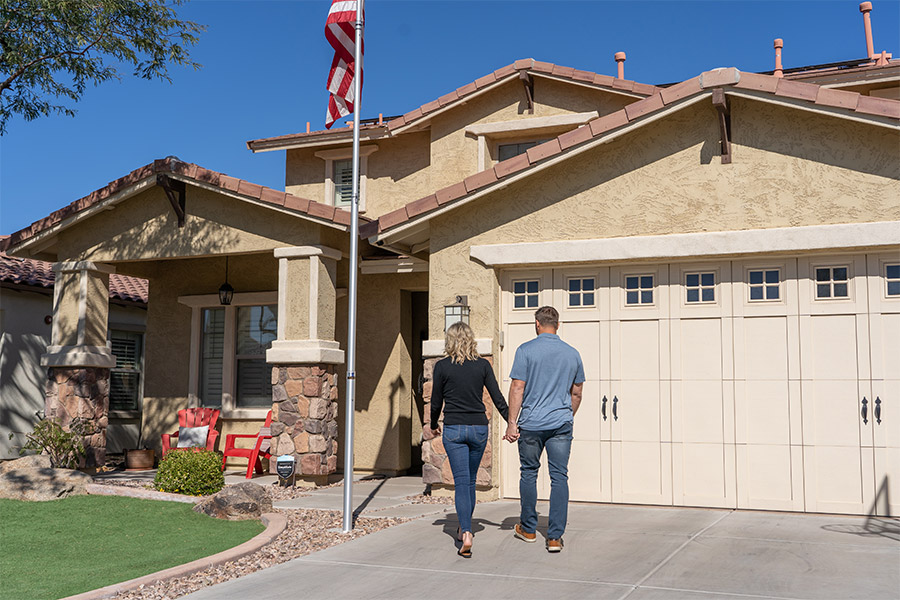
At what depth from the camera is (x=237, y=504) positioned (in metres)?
8.27

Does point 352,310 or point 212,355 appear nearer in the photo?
point 352,310

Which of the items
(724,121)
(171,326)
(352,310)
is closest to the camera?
(352,310)

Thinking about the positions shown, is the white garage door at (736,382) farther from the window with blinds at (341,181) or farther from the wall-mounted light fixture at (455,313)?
the window with blinds at (341,181)

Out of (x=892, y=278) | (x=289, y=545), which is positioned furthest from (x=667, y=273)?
(x=289, y=545)

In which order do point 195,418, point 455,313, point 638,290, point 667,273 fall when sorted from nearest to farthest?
point 667,273 < point 638,290 < point 455,313 < point 195,418

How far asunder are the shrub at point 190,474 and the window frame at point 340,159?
5806 mm

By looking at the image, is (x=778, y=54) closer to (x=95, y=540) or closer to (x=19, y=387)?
(x=95, y=540)

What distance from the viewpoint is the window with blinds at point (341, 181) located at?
14773 mm

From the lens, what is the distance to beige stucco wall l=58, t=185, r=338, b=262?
11.4 metres

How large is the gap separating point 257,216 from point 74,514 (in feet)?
15.1

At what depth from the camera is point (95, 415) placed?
12336 mm

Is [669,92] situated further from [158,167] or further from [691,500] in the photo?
[158,167]

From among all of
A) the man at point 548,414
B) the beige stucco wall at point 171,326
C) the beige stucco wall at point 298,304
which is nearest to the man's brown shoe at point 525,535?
the man at point 548,414

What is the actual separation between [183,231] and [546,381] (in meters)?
7.24
